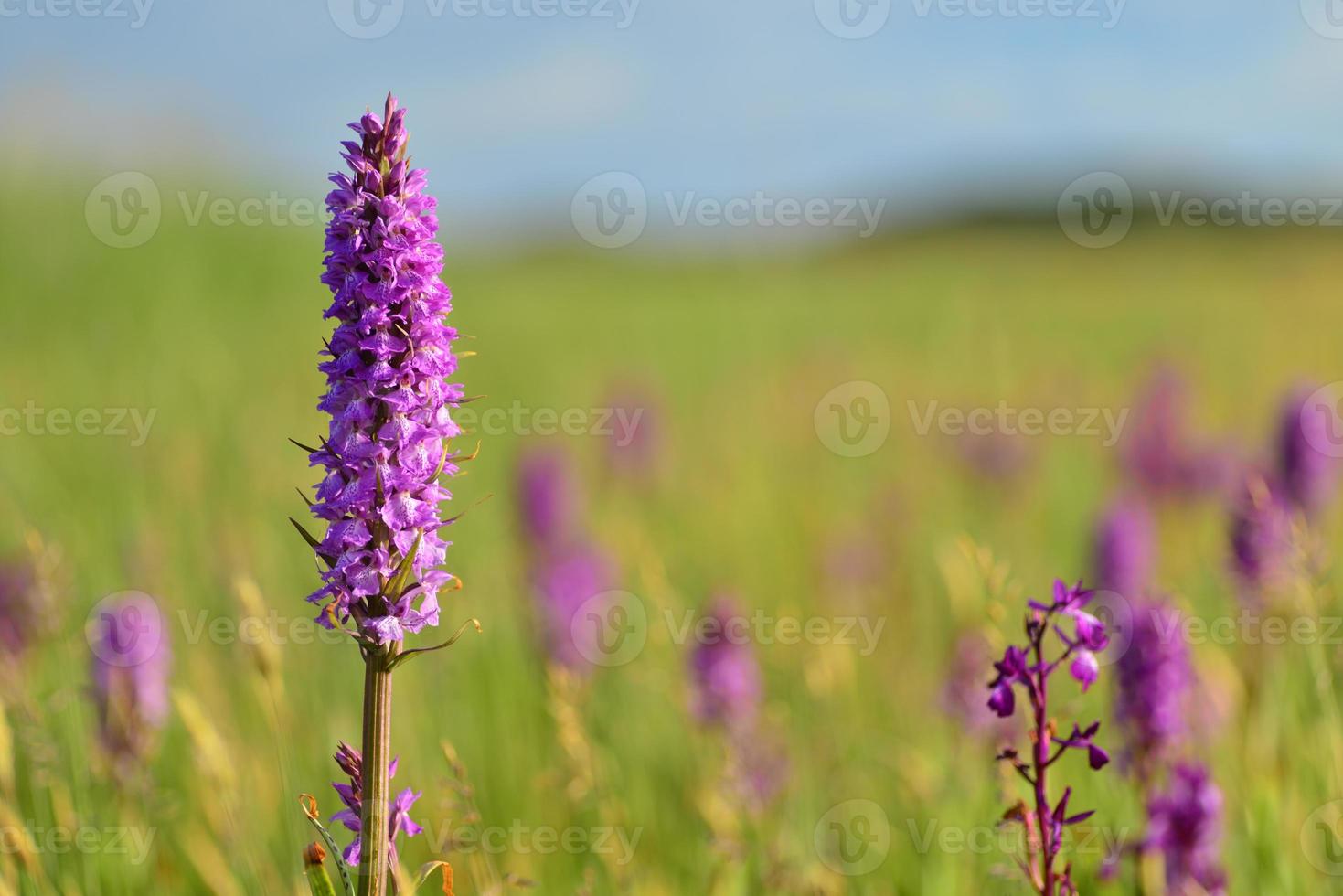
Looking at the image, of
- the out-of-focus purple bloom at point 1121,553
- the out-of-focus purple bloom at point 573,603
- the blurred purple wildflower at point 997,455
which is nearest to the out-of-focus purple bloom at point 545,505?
the out-of-focus purple bloom at point 573,603

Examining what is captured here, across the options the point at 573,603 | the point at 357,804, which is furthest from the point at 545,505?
the point at 357,804

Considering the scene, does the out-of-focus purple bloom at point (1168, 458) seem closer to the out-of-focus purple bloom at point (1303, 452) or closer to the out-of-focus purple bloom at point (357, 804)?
→ the out-of-focus purple bloom at point (1303, 452)

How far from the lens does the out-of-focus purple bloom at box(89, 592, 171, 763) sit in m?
3.43

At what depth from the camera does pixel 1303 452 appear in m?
4.64

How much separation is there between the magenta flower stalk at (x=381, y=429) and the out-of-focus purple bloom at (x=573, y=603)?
339 centimetres

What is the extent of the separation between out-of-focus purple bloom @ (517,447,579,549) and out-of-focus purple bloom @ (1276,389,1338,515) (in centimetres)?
355

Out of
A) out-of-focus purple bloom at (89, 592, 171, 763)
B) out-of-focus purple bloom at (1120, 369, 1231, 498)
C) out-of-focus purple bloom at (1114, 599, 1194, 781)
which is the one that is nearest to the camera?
out-of-focus purple bloom at (1114, 599, 1194, 781)

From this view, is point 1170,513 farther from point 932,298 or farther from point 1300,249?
point 1300,249

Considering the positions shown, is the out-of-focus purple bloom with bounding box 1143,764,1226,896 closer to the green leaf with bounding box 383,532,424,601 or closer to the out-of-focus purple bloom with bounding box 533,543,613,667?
the green leaf with bounding box 383,532,424,601

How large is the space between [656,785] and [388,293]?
11.1ft

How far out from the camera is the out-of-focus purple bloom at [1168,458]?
6.40 meters

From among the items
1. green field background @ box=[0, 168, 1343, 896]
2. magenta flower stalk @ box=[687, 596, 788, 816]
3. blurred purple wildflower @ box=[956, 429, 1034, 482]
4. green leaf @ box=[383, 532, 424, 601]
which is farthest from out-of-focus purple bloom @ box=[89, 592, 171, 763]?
blurred purple wildflower @ box=[956, 429, 1034, 482]

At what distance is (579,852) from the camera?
3.58 m

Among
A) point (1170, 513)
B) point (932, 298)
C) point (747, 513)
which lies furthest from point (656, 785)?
point (932, 298)
